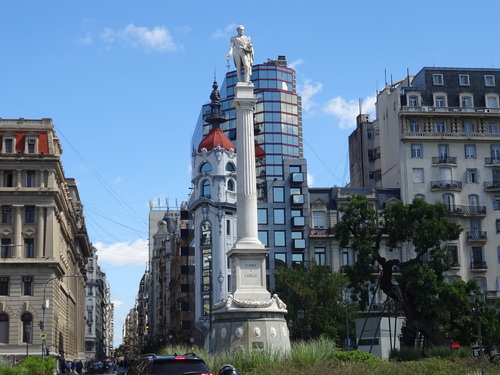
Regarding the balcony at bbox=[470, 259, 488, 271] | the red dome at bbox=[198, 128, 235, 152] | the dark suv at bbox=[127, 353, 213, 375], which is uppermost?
the red dome at bbox=[198, 128, 235, 152]

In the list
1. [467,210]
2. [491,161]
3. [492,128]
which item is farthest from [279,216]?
[492,128]

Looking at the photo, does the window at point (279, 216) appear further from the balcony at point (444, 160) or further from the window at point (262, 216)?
the balcony at point (444, 160)

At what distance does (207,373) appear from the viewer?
22.1 metres

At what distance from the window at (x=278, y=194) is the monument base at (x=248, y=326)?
46286 millimetres

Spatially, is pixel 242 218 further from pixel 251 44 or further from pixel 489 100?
pixel 489 100

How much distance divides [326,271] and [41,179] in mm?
25940

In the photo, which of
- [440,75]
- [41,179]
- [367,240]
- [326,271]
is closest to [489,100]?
[440,75]

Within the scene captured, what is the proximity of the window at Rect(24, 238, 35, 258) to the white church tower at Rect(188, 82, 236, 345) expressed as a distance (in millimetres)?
21614

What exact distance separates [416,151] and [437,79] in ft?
27.5

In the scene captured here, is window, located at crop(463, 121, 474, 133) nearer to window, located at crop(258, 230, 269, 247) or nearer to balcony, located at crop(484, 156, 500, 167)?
balcony, located at crop(484, 156, 500, 167)

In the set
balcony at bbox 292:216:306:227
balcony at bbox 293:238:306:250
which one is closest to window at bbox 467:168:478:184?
balcony at bbox 292:216:306:227

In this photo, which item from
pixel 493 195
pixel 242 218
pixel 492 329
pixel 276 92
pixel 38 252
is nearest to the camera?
pixel 242 218

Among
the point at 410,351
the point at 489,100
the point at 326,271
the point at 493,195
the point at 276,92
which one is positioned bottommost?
the point at 410,351

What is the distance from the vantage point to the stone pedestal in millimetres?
38969
